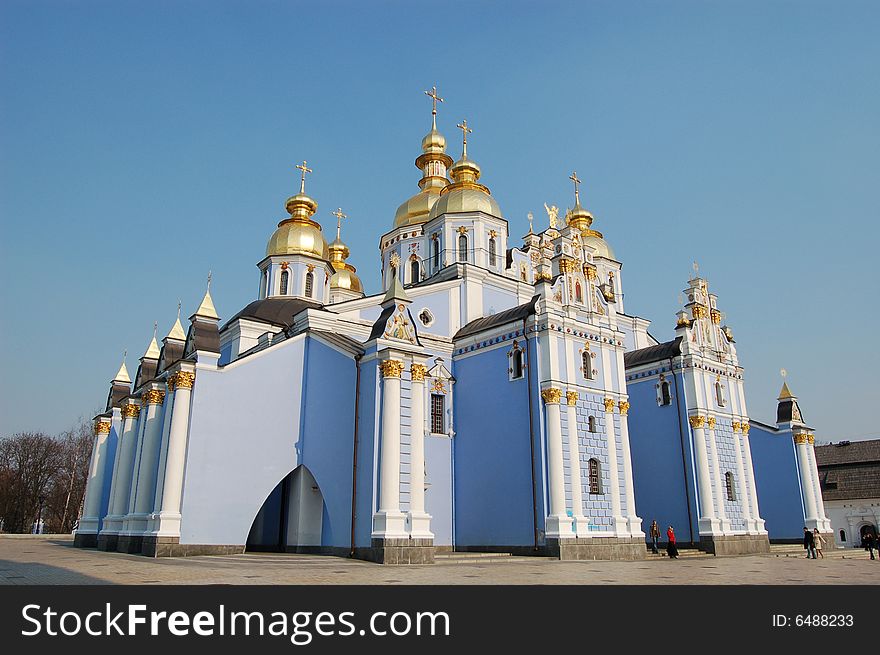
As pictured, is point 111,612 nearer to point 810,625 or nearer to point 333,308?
point 810,625

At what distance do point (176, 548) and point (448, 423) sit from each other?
32.0 ft

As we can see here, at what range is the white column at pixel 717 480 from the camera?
82.3 ft

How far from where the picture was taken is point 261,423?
64.0ft

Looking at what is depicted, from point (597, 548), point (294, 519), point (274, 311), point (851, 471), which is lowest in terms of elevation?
point (597, 548)

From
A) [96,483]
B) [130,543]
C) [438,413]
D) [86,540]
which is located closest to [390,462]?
[438,413]

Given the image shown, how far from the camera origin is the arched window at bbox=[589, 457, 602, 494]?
21.5m

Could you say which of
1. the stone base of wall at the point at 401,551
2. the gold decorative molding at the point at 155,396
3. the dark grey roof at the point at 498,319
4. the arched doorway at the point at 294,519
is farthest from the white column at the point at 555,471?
the gold decorative molding at the point at 155,396

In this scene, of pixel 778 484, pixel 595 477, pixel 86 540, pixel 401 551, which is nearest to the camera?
pixel 401 551

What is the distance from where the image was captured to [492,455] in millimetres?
22500

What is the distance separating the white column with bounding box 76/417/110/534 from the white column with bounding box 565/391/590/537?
1804 cm

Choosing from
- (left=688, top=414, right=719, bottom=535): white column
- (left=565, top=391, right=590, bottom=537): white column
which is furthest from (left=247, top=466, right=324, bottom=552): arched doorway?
(left=688, top=414, right=719, bottom=535): white column

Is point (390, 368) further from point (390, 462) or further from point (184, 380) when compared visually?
point (184, 380)

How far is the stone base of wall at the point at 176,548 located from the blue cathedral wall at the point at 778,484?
23111 millimetres

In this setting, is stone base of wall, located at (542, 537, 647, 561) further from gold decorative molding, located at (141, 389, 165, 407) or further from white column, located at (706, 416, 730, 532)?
gold decorative molding, located at (141, 389, 165, 407)
